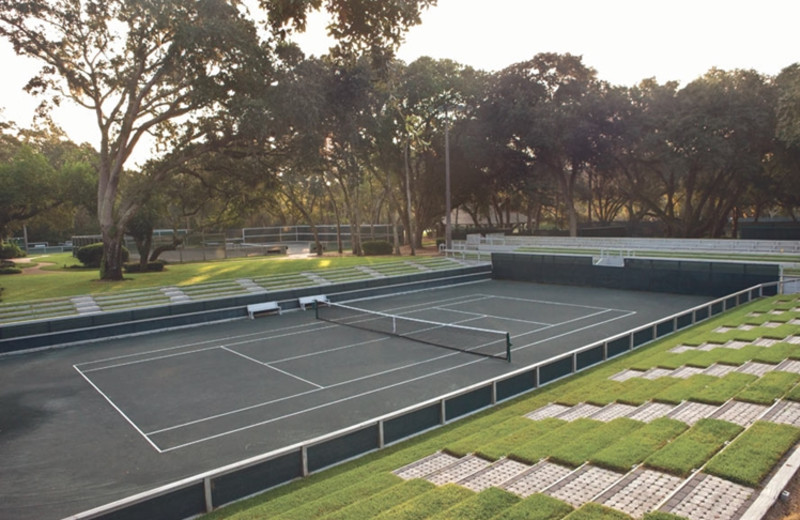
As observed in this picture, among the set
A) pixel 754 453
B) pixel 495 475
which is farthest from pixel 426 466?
pixel 754 453

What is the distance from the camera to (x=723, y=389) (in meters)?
10.2

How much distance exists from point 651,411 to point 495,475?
409 cm

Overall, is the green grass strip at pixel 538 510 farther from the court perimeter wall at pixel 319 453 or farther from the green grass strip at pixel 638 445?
the court perimeter wall at pixel 319 453

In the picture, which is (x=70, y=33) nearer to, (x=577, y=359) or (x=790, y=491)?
(x=577, y=359)

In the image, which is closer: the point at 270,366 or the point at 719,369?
the point at 719,369

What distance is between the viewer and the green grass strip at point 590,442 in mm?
7504

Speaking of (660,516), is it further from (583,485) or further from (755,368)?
(755,368)

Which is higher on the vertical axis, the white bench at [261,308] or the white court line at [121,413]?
the white bench at [261,308]

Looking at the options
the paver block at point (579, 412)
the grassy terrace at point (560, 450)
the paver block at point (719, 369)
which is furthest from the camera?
the paver block at point (719, 369)

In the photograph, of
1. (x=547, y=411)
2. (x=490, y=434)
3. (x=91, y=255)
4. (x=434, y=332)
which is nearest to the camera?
(x=490, y=434)

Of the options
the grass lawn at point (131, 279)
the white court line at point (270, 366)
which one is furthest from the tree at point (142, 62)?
the white court line at point (270, 366)

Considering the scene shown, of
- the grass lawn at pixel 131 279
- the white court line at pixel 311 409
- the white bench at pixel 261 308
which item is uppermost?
the grass lawn at pixel 131 279

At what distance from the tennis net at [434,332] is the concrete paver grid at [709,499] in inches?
405

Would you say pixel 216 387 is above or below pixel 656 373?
below
